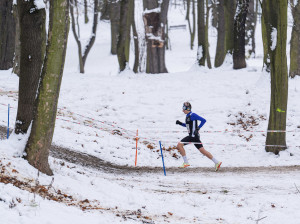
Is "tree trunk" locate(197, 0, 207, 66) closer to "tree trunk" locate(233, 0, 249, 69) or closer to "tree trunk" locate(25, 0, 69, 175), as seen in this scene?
"tree trunk" locate(233, 0, 249, 69)

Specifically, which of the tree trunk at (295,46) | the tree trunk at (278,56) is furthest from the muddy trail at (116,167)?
the tree trunk at (295,46)

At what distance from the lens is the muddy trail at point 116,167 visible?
399 inches

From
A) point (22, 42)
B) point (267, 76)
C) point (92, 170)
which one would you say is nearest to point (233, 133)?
point (267, 76)

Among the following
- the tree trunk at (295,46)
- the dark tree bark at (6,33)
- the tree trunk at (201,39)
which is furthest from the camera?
the dark tree bark at (6,33)

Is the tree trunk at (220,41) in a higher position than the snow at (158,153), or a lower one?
higher

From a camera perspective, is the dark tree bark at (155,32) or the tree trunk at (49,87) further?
the dark tree bark at (155,32)

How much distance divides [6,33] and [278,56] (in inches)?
629

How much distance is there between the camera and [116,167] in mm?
10977

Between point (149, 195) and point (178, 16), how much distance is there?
69160mm

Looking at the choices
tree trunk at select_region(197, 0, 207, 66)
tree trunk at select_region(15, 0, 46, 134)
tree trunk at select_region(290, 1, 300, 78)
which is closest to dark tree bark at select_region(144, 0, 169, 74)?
tree trunk at select_region(197, 0, 207, 66)

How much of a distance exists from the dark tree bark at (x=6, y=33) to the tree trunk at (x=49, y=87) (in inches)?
660

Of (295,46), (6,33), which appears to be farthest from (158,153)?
(6,33)

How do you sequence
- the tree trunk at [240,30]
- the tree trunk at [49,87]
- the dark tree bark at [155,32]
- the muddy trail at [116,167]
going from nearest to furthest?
the tree trunk at [49,87] < the muddy trail at [116,167] < the tree trunk at [240,30] < the dark tree bark at [155,32]

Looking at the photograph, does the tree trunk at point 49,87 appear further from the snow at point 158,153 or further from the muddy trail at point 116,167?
the muddy trail at point 116,167
